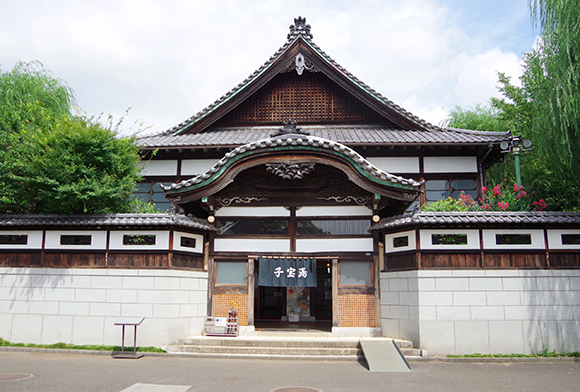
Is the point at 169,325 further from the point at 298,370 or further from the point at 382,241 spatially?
the point at 382,241

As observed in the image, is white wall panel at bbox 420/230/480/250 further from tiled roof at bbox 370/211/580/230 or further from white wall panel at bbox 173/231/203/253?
white wall panel at bbox 173/231/203/253

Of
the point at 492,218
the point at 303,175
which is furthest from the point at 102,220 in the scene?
the point at 492,218

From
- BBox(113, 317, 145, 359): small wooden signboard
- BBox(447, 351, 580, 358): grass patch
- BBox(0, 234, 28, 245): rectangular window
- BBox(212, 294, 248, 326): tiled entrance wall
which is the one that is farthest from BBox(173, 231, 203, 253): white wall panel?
BBox(447, 351, 580, 358): grass patch

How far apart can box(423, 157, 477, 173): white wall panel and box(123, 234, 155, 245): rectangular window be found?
9977 mm

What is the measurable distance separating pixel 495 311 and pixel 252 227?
764 cm

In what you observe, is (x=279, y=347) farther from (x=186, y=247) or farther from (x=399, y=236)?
(x=399, y=236)

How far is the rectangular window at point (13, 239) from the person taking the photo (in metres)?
12.9

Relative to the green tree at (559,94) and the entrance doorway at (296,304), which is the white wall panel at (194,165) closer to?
the entrance doorway at (296,304)

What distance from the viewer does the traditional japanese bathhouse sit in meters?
12.9

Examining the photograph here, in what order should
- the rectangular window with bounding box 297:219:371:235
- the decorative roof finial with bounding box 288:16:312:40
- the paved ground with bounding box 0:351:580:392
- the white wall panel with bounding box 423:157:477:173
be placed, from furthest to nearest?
the decorative roof finial with bounding box 288:16:312:40 → the white wall panel with bounding box 423:157:477:173 → the rectangular window with bounding box 297:219:371:235 → the paved ground with bounding box 0:351:580:392

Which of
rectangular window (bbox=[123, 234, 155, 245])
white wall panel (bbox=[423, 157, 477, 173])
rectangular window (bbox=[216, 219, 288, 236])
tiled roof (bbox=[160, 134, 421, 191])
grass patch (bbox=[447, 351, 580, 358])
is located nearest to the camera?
grass patch (bbox=[447, 351, 580, 358])

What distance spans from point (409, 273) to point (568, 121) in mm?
5865

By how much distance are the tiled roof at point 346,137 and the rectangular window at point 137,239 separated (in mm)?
4368

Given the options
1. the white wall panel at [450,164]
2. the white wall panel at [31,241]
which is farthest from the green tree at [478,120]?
the white wall panel at [31,241]
